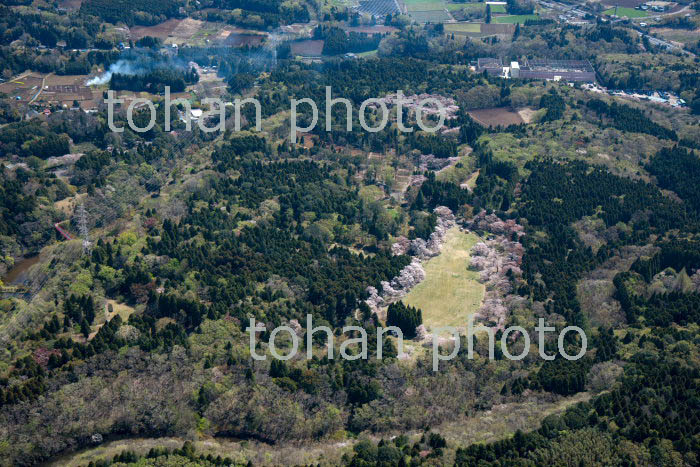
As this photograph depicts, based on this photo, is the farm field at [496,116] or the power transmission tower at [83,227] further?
the farm field at [496,116]

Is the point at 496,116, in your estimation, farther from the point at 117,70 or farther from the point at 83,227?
the point at 83,227

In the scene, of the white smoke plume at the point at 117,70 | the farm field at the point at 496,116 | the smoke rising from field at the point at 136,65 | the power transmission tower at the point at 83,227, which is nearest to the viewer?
the power transmission tower at the point at 83,227

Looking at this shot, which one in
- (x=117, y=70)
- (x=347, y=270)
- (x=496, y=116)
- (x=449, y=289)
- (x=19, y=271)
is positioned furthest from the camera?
(x=117, y=70)

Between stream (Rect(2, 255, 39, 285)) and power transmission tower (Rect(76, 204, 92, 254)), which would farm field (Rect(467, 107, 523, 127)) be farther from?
stream (Rect(2, 255, 39, 285))

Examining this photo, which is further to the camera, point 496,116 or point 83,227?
point 496,116

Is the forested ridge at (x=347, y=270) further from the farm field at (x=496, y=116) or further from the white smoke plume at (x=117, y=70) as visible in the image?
the farm field at (x=496, y=116)

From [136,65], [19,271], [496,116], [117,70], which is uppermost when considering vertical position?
[136,65]

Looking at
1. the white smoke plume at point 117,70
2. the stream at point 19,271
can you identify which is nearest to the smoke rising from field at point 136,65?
the white smoke plume at point 117,70

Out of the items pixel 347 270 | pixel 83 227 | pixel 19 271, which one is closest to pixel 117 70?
pixel 83 227

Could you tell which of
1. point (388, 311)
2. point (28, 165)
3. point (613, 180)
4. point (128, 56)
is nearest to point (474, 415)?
point (388, 311)
